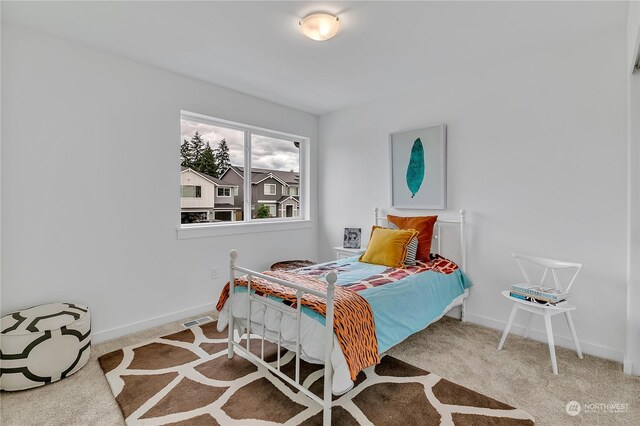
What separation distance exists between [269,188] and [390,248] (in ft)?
6.15

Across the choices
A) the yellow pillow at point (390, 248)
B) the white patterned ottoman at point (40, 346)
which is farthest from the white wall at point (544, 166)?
the white patterned ottoman at point (40, 346)

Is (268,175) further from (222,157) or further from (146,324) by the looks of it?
(146,324)

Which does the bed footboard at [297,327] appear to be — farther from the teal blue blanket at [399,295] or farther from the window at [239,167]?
the window at [239,167]

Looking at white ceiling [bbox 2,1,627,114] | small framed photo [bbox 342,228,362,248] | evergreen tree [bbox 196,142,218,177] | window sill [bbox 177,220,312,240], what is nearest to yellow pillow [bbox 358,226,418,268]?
small framed photo [bbox 342,228,362,248]

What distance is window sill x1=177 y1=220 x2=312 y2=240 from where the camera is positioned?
10.6 ft

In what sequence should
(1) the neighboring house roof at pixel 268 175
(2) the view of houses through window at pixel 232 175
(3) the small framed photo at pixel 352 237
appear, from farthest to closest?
(3) the small framed photo at pixel 352 237
(1) the neighboring house roof at pixel 268 175
(2) the view of houses through window at pixel 232 175

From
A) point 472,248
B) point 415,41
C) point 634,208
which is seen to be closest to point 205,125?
point 415,41

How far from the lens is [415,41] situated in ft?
8.23

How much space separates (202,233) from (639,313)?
367 centimetres

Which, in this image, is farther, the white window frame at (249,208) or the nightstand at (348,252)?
the nightstand at (348,252)

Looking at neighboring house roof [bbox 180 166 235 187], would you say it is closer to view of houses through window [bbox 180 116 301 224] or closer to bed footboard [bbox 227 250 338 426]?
view of houses through window [bbox 180 116 301 224]

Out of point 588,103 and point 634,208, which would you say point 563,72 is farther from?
point 634,208

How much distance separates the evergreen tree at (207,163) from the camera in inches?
136

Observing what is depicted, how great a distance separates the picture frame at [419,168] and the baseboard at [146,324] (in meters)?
2.43
